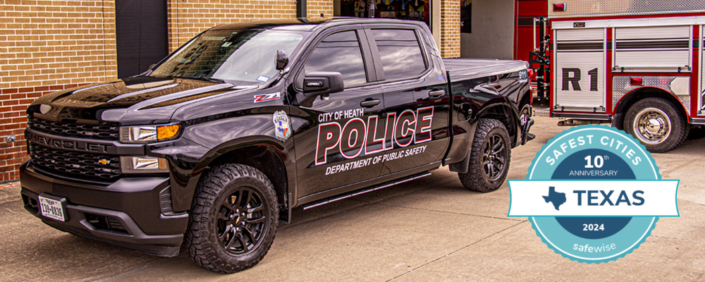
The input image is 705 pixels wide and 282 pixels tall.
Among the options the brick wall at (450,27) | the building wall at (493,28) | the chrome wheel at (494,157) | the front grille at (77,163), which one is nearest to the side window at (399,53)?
the chrome wheel at (494,157)

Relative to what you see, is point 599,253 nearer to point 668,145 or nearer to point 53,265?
point 53,265

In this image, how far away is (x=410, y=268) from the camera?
5.35 metres

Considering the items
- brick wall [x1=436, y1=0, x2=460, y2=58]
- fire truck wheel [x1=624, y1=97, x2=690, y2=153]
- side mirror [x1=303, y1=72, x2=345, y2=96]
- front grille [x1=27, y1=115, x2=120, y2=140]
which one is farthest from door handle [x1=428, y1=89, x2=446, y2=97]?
brick wall [x1=436, y1=0, x2=460, y2=58]

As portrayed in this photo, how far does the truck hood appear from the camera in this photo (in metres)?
4.88

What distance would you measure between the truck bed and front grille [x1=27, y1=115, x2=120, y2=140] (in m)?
3.56

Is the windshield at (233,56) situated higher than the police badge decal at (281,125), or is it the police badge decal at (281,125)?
the windshield at (233,56)

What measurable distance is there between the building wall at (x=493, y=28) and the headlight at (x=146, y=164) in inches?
636

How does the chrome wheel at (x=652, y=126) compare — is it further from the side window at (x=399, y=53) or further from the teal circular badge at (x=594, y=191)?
the teal circular badge at (x=594, y=191)

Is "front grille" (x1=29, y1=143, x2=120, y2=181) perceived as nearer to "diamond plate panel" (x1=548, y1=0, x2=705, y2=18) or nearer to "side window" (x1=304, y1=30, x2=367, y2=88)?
"side window" (x1=304, y1=30, x2=367, y2=88)

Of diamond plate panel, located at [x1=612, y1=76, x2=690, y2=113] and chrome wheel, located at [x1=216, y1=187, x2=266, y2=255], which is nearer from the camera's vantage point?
chrome wheel, located at [x1=216, y1=187, x2=266, y2=255]

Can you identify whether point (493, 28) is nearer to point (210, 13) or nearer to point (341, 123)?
point (210, 13)

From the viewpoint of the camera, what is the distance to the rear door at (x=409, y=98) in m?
6.52

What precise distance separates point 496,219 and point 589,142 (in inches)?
63.8

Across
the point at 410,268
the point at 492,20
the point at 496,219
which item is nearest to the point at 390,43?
the point at 496,219
